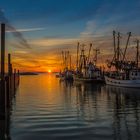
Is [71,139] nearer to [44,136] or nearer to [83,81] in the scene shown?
[44,136]

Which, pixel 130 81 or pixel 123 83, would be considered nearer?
pixel 130 81

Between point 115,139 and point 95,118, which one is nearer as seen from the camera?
point 115,139

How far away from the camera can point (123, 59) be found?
8762cm

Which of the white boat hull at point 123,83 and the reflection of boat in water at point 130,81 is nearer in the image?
the white boat hull at point 123,83

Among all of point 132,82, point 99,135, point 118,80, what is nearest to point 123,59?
point 118,80

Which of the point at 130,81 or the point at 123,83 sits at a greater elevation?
the point at 130,81

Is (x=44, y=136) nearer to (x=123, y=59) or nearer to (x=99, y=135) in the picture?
(x=99, y=135)

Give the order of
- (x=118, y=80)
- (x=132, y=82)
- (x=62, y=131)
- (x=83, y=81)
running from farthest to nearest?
(x=83, y=81) → (x=118, y=80) → (x=132, y=82) → (x=62, y=131)

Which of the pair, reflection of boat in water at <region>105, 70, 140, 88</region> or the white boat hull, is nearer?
the white boat hull

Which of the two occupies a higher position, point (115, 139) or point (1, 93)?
point (1, 93)

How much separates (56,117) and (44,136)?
632cm

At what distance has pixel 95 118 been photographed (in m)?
21.3

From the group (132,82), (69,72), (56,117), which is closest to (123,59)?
(132,82)

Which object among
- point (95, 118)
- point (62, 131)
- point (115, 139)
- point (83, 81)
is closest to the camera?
point (115, 139)
